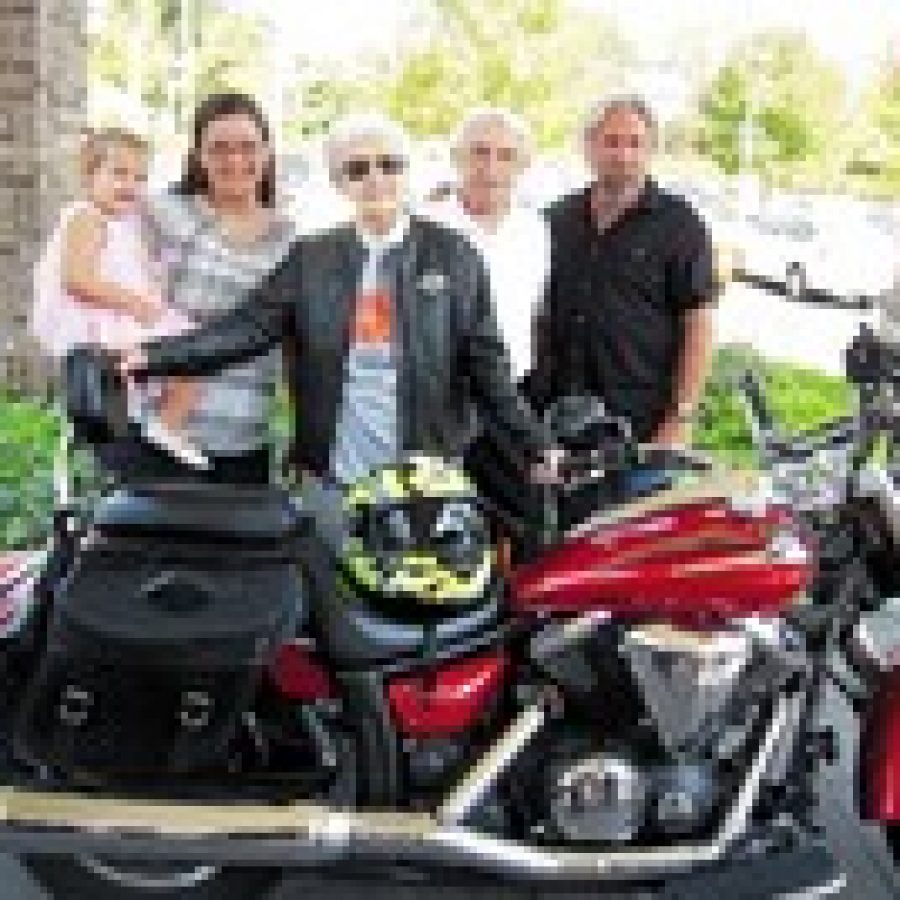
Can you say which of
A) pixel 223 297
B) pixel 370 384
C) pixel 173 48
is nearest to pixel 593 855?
pixel 370 384

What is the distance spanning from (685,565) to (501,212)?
151 centimetres

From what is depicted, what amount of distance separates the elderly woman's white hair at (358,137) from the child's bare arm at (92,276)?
68 cm

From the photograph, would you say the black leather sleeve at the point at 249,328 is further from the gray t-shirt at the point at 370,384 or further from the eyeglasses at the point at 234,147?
the eyeglasses at the point at 234,147

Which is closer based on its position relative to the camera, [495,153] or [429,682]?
[429,682]

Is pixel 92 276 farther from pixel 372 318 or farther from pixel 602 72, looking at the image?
pixel 602 72

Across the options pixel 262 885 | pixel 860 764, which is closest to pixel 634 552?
pixel 860 764

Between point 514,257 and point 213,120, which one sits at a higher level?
point 213,120

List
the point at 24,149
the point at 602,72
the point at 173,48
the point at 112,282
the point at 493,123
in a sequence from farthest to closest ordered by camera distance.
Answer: the point at 602,72
the point at 173,48
the point at 24,149
the point at 493,123
the point at 112,282

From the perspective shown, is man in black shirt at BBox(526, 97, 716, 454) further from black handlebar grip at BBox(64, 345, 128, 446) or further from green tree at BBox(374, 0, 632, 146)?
green tree at BBox(374, 0, 632, 146)

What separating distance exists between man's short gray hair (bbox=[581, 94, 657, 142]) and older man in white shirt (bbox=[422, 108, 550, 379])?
203 millimetres

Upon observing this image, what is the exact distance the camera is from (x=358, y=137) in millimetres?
4262

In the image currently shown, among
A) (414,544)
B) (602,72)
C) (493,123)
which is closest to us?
(414,544)

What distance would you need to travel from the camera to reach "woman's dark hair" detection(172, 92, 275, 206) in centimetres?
466

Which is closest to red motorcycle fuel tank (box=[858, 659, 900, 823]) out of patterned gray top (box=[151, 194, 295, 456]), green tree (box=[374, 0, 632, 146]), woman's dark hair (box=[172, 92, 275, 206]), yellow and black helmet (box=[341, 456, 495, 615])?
yellow and black helmet (box=[341, 456, 495, 615])
